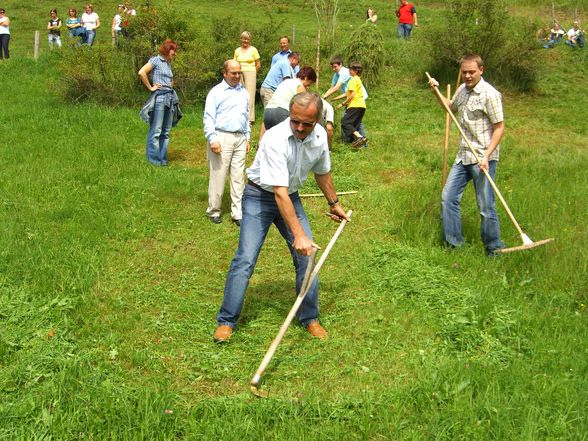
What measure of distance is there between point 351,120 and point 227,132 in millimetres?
4314

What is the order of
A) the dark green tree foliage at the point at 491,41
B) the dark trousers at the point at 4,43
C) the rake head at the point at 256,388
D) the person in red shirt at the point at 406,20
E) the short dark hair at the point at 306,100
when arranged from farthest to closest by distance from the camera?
1. the person in red shirt at the point at 406,20
2. the dark trousers at the point at 4,43
3. the dark green tree foliage at the point at 491,41
4. the short dark hair at the point at 306,100
5. the rake head at the point at 256,388

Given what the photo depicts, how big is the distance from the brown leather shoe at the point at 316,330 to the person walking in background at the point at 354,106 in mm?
6680

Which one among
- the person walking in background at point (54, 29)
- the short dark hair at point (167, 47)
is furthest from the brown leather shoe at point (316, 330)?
the person walking in background at point (54, 29)

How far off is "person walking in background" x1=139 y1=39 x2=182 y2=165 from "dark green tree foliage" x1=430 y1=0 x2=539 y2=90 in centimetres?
813

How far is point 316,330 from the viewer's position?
16.6 ft

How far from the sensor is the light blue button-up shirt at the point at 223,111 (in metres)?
7.52

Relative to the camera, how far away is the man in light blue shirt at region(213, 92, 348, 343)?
4.52m

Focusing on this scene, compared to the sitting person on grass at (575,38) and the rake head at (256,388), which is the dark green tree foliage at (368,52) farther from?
the rake head at (256,388)

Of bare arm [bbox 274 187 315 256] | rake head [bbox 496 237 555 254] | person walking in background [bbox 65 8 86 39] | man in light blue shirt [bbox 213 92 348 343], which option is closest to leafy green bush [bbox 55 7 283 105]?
person walking in background [bbox 65 8 86 39]

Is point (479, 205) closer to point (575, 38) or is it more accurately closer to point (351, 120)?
point (351, 120)

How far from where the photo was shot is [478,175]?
6406mm

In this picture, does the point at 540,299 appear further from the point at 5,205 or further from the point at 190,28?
the point at 190,28

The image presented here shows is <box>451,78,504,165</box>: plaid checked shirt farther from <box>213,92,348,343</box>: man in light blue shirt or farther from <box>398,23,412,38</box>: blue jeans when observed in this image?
<box>398,23,412,38</box>: blue jeans

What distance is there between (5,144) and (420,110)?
28.1 ft
